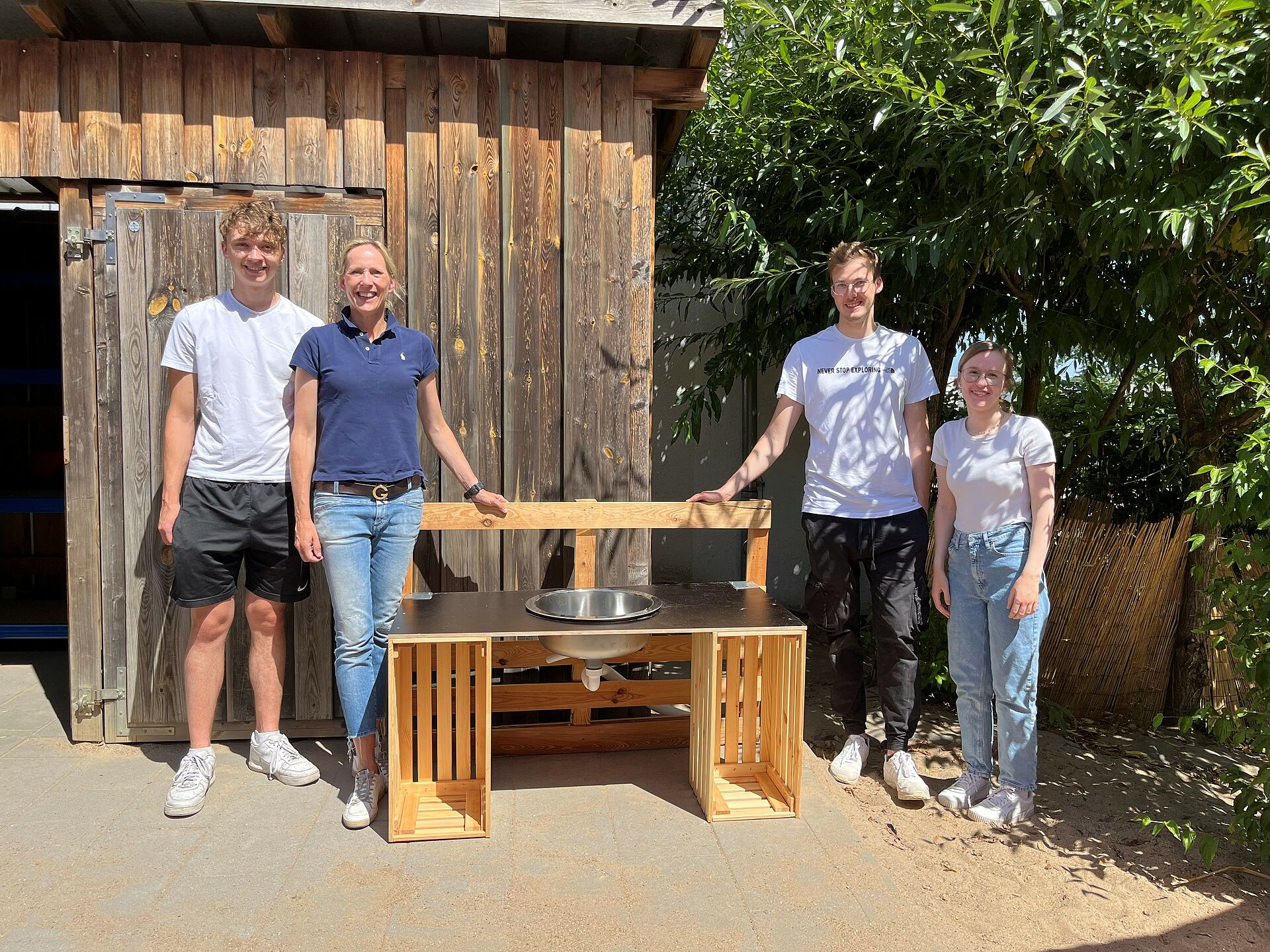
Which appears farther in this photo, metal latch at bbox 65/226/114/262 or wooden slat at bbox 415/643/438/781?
metal latch at bbox 65/226/114/262

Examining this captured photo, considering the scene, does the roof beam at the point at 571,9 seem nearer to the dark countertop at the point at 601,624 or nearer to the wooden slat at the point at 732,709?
the dark countertop at the point at 601,624

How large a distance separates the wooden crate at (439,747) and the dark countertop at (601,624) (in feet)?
0.23

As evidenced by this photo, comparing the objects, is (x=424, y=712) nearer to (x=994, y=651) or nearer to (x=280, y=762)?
(x=280, y=762)

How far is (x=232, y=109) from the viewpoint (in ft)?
11.4

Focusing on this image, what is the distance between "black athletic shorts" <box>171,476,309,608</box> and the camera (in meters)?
3.12

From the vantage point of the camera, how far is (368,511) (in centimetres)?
299

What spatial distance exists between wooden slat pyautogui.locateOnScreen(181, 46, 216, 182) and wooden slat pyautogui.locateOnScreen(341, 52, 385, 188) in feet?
1.59

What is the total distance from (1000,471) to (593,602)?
1.39m

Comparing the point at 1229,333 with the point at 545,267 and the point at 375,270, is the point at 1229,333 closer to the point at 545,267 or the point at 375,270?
the point at 545,267

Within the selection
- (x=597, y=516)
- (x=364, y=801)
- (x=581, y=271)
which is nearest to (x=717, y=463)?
(x=581, y=271)

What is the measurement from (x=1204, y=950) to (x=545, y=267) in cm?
299

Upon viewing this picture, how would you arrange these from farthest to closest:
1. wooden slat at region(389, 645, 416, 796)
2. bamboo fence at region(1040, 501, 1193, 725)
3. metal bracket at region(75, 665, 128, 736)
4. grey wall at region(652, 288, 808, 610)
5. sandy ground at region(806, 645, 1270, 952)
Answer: grey wall at region(652, 288, 808, 610), bamboo fence at region(1040, 501, 1193, 725), metal bracket at region(75, 665, 128, 736), wooden slat at region(389, 645, 416, 796), sandy ground at region(806, 645, 1270, 952)

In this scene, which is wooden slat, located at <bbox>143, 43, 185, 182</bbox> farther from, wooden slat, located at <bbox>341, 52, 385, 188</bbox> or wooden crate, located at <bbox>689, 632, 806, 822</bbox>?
wooden crate, located at <bbox>689, 632, 806, 822</bbox>

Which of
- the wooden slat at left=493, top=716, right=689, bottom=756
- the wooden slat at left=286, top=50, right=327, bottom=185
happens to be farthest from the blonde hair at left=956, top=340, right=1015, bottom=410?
the wooden slat at left=286, top=50, right=327, bottom=185
